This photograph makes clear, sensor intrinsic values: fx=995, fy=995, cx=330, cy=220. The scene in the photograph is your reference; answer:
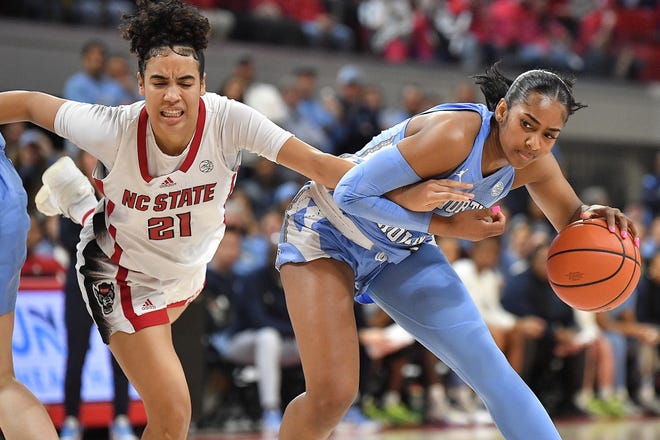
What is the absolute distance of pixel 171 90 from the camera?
376cm

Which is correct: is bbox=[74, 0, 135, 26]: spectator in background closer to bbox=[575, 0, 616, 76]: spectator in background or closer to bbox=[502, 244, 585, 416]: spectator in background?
bbox=[502, 244, 585, 416]: spectator in background

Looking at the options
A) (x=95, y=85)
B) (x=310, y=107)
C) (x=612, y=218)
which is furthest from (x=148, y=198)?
(x=310, y=107)

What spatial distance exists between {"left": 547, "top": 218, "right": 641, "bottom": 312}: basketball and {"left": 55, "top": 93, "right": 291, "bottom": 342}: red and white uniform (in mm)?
1303

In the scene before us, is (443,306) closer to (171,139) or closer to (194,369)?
(171,139)

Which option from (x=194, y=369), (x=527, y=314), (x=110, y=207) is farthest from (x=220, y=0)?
(x=110, y=207)

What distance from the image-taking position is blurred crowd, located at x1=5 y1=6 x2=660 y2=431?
25.6ft

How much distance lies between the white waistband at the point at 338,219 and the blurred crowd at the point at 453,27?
6.84m

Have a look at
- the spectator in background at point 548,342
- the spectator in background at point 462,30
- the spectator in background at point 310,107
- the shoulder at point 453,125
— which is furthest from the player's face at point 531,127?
the spectator in background at point 462,30

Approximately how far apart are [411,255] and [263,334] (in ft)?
11.8

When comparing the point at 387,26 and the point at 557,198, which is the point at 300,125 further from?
the point at 557,198

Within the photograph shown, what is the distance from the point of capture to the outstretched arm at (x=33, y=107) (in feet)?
12.7

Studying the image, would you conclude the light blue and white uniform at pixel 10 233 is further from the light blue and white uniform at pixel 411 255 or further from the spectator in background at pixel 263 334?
the spectator in background at pixel 263 334

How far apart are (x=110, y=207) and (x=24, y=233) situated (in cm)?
40

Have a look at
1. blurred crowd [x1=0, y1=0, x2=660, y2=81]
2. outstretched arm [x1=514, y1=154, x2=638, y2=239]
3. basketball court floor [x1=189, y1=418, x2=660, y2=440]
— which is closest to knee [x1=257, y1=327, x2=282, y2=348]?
basketball court floor [x1=189, y1=418, x2=660, y2=440]
